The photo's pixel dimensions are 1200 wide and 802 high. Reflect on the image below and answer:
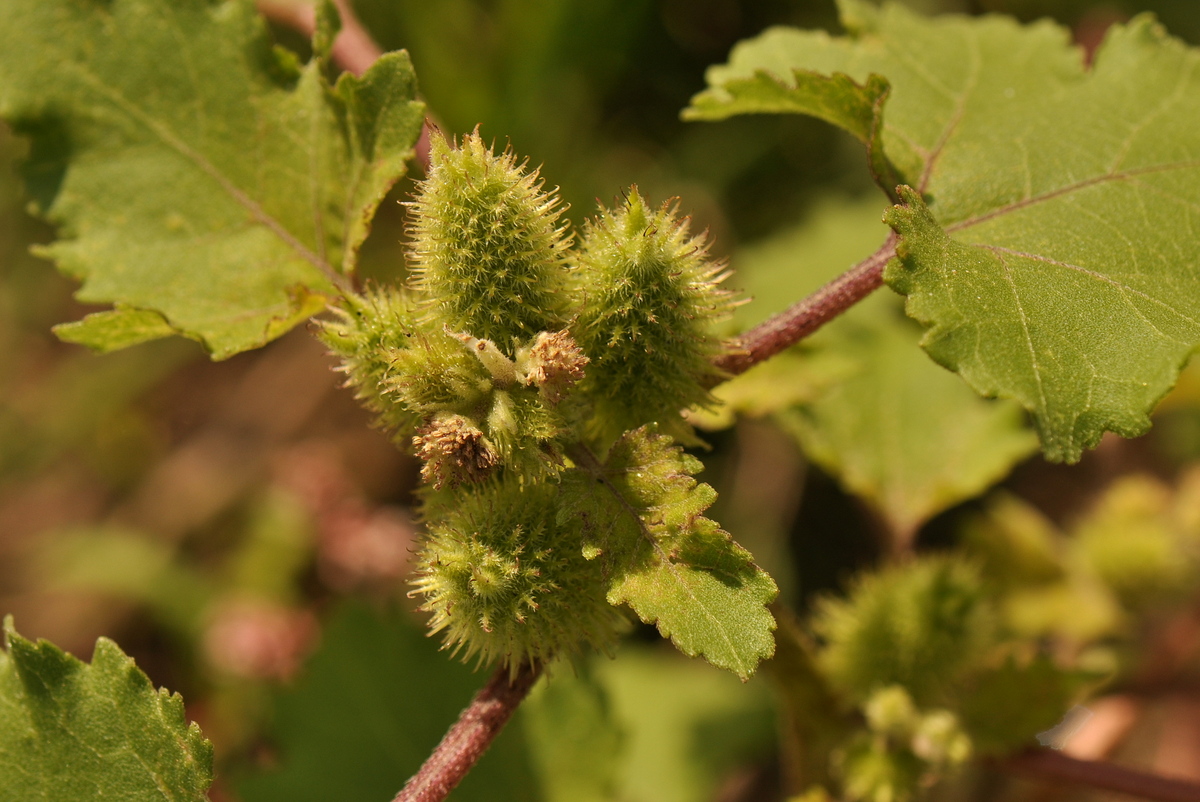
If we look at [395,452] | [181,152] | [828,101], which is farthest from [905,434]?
[395,452]

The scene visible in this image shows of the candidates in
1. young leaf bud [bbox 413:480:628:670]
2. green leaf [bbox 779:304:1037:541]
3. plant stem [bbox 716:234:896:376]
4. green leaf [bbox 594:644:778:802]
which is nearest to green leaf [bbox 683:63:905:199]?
plant stem [bbox 716:234:896:376]

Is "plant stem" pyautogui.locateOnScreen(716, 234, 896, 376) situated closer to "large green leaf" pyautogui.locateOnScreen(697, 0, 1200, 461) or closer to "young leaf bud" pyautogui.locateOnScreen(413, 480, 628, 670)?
"large green leaf" pyautogui.locateOnScreen(697, 0, 1200, 461)

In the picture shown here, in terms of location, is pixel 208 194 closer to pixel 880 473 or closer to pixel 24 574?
pixel 880 473

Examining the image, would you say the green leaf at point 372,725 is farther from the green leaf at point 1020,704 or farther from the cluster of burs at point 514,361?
the cluster of burs at point 514,361

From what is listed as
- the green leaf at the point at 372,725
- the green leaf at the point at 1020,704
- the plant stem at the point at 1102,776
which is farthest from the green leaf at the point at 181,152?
the plant stem at the point at 1102,776

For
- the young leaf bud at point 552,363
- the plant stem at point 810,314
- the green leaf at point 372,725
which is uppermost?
the plant stem at point 810,314

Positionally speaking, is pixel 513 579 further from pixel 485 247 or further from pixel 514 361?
pixel 485 247
